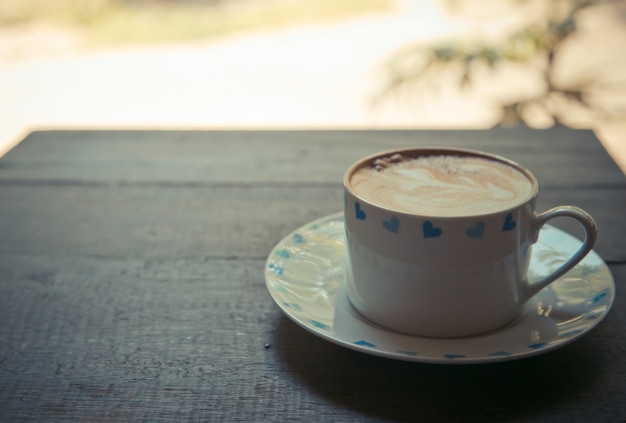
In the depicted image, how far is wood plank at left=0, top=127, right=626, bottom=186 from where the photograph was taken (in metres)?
0.76

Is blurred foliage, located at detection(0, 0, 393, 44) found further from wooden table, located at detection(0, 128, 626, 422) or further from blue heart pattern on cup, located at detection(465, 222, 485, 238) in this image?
blue heart pattern on cup, located at detection(465, 222, 485, 238)

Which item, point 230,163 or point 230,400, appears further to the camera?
point 230,163

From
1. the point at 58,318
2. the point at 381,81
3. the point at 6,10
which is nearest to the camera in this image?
the point at 58,318

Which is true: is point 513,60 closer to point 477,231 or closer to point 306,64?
point 477,231

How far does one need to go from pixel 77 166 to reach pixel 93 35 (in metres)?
3.64

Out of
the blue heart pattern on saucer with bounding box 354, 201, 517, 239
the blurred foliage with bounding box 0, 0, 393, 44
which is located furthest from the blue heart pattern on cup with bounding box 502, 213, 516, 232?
the blurred foliage with bounding box 0, 0, 393, 44

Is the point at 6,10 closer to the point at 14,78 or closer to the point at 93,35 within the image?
the point at 93,35

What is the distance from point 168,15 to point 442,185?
14.3 feet

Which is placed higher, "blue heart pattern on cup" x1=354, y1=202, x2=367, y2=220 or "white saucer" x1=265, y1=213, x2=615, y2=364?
"blue heart pattern on cup" x1=354, y1=202, x2=367, y2=220

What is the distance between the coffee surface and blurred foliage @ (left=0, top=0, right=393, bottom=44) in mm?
3796

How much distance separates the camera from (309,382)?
406 mm

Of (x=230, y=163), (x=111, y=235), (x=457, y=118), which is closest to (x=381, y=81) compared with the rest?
(x=457, y=118)

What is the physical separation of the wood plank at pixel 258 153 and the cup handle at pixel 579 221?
0.31 metres

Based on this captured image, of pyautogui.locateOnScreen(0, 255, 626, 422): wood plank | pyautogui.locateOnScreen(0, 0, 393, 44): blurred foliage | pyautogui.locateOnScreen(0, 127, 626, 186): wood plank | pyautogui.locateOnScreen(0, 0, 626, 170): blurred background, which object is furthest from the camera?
pyautogui.locateOnScreen(0, 0, 393, 44): blurred foliage
